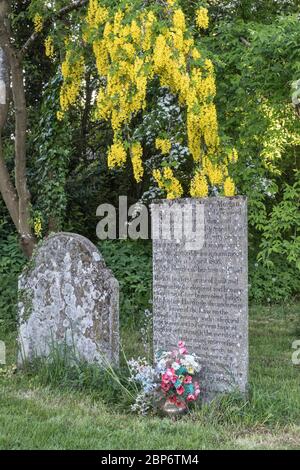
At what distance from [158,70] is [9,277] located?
492 cm

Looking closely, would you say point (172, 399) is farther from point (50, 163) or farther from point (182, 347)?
point (50, 163)

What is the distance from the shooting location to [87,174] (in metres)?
13.2

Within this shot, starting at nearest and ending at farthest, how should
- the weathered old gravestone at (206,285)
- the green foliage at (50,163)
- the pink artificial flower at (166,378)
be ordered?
1. the pink artificial flower at (166,378)
2. the weathered old gravestone at (206,285)
3. the green foliage at (50,163)

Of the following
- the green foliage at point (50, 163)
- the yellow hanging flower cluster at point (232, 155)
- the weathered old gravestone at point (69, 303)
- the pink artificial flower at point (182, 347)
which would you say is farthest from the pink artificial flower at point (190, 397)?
the green foliage at point (50, 163)

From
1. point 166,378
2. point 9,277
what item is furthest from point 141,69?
point 9,277

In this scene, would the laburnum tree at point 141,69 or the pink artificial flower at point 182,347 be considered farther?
the laburnum tree at point 141,69

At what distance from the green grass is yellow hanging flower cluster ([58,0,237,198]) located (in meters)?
2.54

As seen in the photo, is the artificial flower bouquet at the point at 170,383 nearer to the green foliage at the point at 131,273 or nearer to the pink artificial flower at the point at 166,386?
the pink artificial flower at the point at 166,386

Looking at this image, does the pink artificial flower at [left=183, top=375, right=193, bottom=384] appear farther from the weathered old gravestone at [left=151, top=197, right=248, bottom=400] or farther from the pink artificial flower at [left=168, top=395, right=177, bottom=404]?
the weathered old gravestone at [left=151, top=197, right=248, bottom=400]

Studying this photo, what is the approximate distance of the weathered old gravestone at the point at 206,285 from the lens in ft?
19.2

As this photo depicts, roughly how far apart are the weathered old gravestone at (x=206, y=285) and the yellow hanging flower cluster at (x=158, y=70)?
4.40 feet

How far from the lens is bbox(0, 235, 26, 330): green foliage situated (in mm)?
10057
